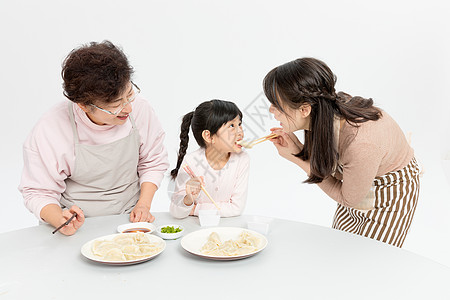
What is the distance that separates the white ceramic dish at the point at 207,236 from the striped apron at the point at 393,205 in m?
0.65

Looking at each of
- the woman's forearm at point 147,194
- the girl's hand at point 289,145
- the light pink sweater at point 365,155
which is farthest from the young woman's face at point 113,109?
the light pink sweater at point 365,155

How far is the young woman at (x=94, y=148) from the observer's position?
1570 mm

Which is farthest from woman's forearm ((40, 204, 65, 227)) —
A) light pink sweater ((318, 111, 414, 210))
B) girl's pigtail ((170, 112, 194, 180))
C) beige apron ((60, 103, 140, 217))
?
light pink sweater ((318, 111, 414, 210))

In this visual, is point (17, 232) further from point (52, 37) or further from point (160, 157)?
point (52, 37)

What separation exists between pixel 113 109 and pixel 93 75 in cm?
16

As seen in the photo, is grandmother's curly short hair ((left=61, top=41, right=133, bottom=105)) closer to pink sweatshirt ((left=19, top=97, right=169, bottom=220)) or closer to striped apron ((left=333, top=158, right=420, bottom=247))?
pink sweatshirt ((left=19, top=97, right=169, bottom=220))

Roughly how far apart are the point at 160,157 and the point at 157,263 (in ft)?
2.58

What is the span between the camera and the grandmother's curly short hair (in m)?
1.55

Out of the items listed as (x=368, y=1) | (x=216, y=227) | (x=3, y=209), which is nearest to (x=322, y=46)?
(x=368, y=1)

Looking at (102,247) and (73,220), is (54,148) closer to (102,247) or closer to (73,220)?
(73,220)

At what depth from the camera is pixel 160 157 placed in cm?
203

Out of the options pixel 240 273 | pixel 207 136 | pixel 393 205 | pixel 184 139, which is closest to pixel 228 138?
pixel 207 136

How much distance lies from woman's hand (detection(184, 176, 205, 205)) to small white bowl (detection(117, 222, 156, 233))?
0.70 ft

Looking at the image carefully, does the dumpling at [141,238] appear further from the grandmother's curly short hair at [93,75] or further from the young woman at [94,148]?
the grandmother's curly short hair at [93,75]
